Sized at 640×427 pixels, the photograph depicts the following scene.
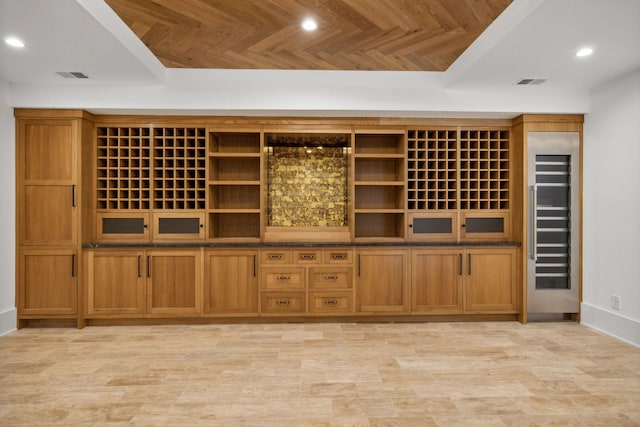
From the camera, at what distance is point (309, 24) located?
3.12 meters

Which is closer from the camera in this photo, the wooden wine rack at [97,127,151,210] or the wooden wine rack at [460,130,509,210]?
the wooden wine rack at [97,127,151,210]

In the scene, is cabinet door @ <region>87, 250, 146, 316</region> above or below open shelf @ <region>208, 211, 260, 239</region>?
below

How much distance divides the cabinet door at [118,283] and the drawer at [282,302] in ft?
4.50

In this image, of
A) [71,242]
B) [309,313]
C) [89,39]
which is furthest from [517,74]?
[71,242]

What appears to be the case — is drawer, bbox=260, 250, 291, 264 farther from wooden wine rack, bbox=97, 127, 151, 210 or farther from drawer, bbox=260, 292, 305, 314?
wooden wine rack, bbox=97, 127, 151, 210

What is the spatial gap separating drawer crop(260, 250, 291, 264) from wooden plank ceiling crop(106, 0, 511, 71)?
80.0 inches

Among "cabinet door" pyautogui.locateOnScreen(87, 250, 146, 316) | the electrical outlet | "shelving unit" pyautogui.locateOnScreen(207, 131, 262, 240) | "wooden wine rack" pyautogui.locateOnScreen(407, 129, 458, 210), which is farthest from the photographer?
"shelving unit" pyautogui.locateOnScreen(207, 131, 262, 240)

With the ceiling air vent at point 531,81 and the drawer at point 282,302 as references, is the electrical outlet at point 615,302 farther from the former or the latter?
the drawer at point 282,302

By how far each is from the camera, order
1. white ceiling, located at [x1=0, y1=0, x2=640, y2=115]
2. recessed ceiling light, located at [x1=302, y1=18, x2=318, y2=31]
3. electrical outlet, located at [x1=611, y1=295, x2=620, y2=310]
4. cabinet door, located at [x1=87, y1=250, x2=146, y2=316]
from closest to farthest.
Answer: white ceiling, located at [x1=0, y1=0, x2=640, y2=115] → recessed ceiling light, located at [x1=302, y1=18, x2=318, y2=31] → electrical outlet, located at [x1=611, y1=295, x2=620, y2=310] → cabinet door, located at [x1=87, y1=250, x2=146, y2=316]

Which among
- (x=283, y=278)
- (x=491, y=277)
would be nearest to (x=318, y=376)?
(x=283, y=278)

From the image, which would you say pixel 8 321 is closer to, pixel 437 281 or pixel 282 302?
pixel 282 302

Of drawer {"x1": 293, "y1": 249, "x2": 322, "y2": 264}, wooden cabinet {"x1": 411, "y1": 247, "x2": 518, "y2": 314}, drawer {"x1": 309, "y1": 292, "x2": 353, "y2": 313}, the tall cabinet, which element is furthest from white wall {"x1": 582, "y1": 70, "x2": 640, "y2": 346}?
the tall cabinet

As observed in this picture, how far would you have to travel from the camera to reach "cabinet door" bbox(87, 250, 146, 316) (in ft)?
14.1

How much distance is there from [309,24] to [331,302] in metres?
2.87
